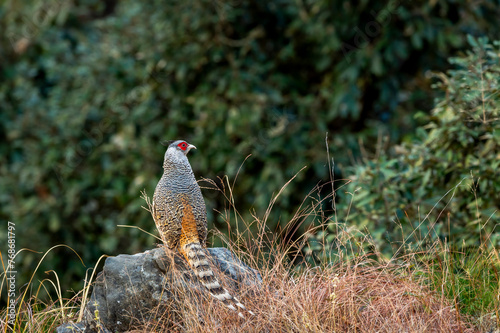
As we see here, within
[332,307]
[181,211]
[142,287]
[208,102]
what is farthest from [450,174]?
[208,102]

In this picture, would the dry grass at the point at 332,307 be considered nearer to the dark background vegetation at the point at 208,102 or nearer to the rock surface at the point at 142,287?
the rock surface at the point at 142,287

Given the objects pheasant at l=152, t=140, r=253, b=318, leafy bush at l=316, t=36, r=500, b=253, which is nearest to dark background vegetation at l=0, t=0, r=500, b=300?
leafy bush at l=316, t=36, r=500, b=253

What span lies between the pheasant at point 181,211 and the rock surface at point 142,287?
91 millimetres

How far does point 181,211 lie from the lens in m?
3.68

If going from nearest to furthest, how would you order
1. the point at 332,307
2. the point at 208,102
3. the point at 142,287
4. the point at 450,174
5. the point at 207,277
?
1. the point at 332,307
2. the point at 207,277
3. the point at 142,287
4. the point at 450,174
5. the point at 208,102

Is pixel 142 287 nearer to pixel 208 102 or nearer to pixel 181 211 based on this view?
pixel 181 211

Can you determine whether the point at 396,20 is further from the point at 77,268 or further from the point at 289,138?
the point at 77,268

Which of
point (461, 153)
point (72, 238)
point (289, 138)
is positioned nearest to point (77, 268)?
point (72, 238)

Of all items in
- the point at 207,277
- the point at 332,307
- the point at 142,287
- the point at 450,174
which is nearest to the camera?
the point at 332,307

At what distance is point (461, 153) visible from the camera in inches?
187

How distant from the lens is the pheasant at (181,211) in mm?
3594

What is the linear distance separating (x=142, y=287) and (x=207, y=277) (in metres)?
0.44

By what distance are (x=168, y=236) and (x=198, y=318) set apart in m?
0.58

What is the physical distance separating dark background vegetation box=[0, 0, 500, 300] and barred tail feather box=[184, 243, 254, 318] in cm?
294
